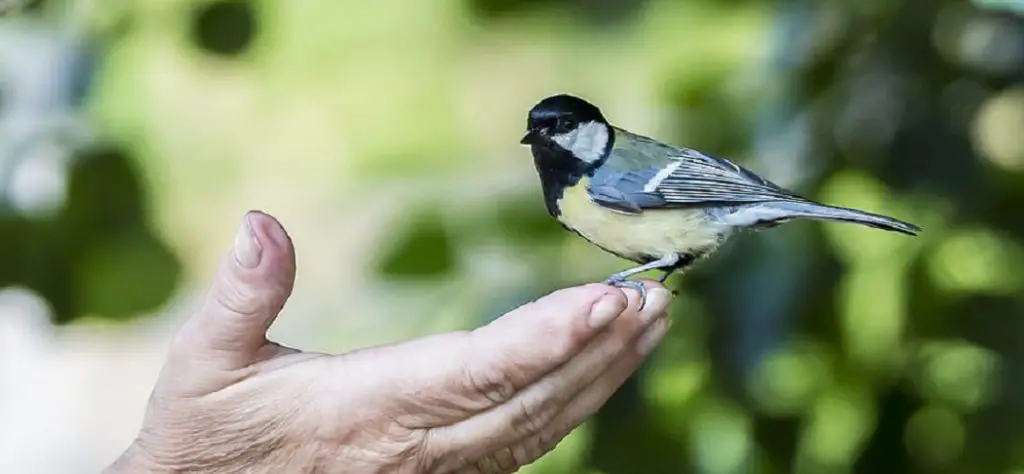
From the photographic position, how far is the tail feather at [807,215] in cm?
47

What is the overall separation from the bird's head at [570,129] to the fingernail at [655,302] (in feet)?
0.25

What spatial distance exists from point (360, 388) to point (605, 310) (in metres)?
0.18

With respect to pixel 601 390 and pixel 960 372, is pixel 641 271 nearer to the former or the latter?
pixel 601 390

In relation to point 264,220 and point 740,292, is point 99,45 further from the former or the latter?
point 740,292

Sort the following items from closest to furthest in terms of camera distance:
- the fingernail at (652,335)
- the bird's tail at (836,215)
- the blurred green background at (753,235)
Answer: the bird's tail at (836,215), the fingernail at (652,335), the blurred green background at (753,235)

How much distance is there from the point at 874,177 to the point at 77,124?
606 mm

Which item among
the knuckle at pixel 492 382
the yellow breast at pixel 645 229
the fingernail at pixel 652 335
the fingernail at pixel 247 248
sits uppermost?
the yellow breast at pixel 645 229

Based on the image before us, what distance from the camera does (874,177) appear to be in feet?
2.31

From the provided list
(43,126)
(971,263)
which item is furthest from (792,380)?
(43,126)

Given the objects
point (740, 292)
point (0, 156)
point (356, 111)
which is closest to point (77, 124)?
point (0, 156)

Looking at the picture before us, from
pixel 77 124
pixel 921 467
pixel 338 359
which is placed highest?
pixel 77 124

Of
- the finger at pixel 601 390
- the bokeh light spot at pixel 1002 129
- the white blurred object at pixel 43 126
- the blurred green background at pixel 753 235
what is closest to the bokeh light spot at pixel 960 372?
the blurred green background at pixel 753 235

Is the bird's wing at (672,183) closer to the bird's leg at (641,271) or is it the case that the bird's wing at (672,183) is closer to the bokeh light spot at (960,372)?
the bird's leg at (641,271)

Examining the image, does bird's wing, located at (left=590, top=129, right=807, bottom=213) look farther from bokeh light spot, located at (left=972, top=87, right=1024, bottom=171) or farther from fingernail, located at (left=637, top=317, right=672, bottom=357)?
bokeh light spot, located at (left=972, top=87, right=1024, bottom=171)
